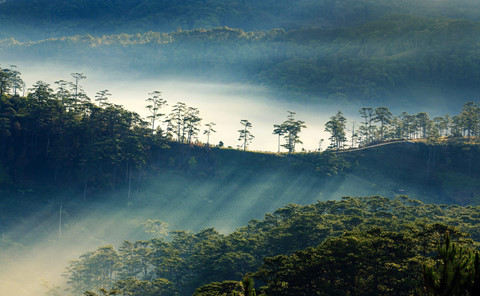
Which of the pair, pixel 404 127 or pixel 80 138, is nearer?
pixel 80 138

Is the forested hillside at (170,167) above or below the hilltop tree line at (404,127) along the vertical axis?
below

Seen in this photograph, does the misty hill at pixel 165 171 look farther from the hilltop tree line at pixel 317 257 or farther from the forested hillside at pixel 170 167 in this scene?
the hilltop tree line at pixel 317 257

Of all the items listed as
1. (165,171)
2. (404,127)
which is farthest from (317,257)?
(404,127)

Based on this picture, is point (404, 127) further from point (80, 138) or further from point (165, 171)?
point (80, 138)

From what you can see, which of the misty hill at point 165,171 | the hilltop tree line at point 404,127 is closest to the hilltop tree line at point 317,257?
the misty hill at point 165,171

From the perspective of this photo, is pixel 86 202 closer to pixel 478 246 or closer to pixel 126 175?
pixel 126 175

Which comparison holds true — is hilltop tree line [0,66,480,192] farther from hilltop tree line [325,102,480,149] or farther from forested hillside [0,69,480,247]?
hilltop tree line [325,102,480,149]

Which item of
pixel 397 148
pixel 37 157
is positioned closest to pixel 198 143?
pixel 37 157

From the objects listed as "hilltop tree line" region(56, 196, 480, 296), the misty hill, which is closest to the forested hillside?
the misty hill
